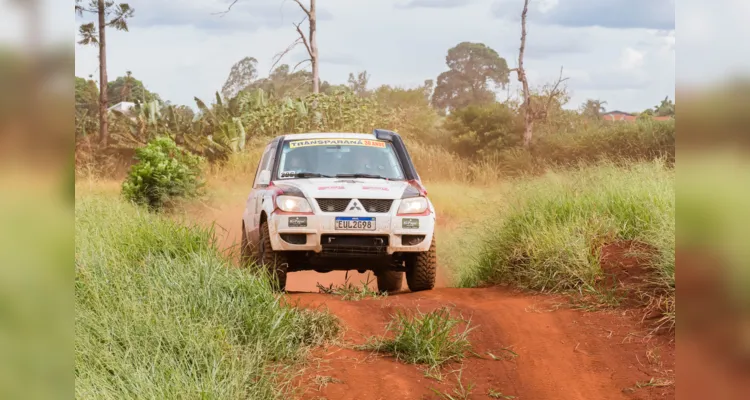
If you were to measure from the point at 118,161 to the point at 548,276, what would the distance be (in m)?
17.5

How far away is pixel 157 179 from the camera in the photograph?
15.7 meters

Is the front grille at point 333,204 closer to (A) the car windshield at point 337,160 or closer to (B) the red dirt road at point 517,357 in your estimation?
(A) the car windshield at point 337,160

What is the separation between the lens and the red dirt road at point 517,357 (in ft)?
20.5

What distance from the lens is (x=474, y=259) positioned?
35.1 feet

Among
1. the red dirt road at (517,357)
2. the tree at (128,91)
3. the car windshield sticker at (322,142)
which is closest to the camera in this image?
the red dirt road at (517,357)

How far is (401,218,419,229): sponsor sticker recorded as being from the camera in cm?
861

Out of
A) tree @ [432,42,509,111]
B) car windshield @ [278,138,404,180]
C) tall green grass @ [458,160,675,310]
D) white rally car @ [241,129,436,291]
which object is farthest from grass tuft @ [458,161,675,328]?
tree @ [432,42,509,111]

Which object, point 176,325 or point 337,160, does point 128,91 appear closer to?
point 337,160

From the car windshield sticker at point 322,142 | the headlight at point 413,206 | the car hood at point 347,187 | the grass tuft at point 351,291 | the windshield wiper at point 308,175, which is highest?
the car windshield sticker at point 322,142

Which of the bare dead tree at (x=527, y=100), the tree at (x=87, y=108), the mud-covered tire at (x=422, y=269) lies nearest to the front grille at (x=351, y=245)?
the mud-covered tire at (x=422, y=269)

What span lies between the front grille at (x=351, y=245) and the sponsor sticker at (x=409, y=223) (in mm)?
243
